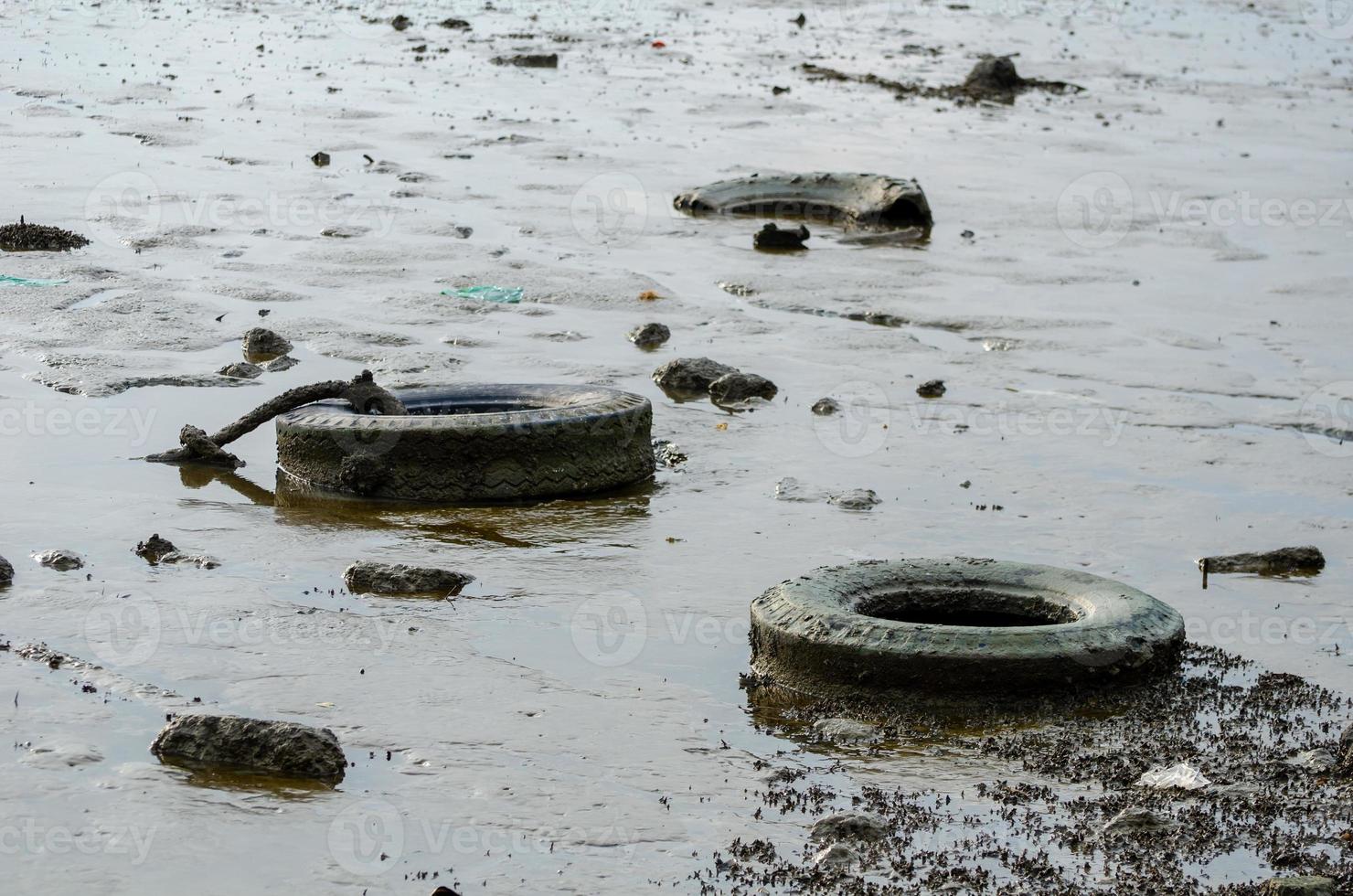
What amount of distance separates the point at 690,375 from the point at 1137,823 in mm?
4916

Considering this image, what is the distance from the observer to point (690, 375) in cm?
916

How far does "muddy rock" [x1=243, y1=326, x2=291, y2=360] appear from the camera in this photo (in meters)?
9.42

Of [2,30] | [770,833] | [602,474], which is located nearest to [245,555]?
[602,474]

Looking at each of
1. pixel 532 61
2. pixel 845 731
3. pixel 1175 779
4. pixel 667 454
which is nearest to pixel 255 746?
pixel 845 731

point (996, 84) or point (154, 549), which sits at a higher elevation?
point (996, 84)

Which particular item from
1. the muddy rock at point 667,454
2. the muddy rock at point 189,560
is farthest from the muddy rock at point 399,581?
the muddy rock at point 667,454

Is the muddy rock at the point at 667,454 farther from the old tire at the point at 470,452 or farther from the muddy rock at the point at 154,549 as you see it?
the muddy rock at the point at 154,549

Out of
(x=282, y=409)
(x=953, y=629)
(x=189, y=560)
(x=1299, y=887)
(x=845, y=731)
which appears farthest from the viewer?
(x=282, y=409)

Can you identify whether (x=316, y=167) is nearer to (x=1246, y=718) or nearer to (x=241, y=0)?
(x=1246, y=718)

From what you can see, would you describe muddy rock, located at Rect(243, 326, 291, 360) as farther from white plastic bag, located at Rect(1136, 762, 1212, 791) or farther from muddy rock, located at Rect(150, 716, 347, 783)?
white plastic bag, located at Rect(1136, 762, 1212, 791)

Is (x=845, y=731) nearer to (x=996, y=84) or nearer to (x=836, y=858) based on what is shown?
(x=836, y=858)

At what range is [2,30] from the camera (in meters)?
22.2

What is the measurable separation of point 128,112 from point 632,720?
44.0 ft

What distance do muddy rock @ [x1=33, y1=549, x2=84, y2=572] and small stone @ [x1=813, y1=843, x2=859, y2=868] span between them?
317 centimetres
